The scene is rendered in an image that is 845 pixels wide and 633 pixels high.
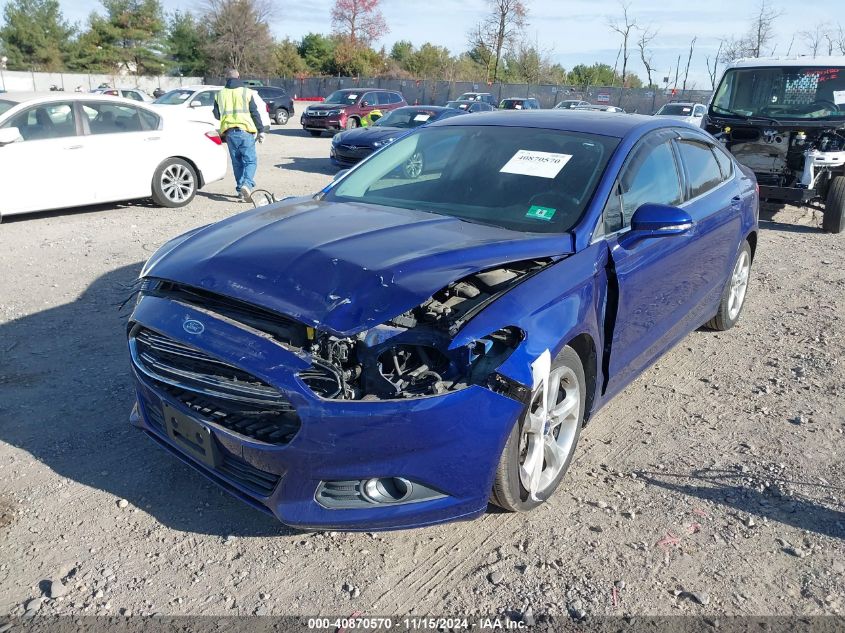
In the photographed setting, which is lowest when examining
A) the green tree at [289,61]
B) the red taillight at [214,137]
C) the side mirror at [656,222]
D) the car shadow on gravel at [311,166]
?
the car shadow on gravel at [311,166]

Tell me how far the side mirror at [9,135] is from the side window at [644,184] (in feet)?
24.0

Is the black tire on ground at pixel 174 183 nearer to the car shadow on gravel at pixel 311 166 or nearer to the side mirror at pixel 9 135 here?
the side mirror at pixel 9 135

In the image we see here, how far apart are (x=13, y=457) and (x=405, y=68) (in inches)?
2865

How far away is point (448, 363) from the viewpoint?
2584mm

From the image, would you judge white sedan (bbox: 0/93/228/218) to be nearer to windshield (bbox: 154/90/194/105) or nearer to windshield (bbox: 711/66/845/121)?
windshield (bbox: 711/66/845/121)

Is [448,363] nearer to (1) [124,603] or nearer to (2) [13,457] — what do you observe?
(1) [124,603]

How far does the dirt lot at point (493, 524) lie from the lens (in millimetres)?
2568

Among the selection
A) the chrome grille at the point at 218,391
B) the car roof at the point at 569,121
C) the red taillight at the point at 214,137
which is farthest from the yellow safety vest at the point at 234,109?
the chrome grille at the point at 218,391

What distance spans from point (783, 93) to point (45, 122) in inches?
391

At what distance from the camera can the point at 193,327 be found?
2.68 meters

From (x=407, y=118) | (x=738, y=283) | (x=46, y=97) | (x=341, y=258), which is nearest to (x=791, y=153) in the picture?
(x=738, y=283)

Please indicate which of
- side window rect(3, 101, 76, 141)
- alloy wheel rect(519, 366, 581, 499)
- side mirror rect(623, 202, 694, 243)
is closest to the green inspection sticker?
side mirror rect(623, 202, 694, 243)

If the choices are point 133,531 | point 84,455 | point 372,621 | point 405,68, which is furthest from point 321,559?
point 405,68

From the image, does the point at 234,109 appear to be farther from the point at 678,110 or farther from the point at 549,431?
the point at 678,110
